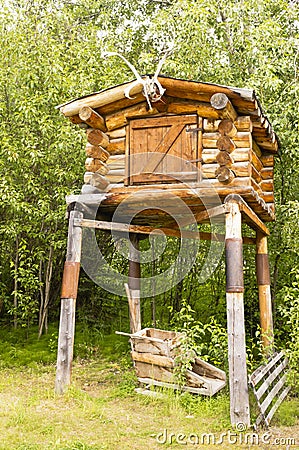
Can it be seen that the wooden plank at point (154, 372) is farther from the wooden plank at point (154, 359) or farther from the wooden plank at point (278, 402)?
the wooden plank at point (278, 402)

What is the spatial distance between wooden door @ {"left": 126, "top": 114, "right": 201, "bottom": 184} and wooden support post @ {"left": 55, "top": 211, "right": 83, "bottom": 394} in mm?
1398

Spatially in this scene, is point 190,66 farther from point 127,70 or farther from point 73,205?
point 73,205

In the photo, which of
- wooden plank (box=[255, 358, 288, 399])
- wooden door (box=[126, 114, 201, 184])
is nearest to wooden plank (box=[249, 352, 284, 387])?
wooden plank (box=[255, 358, 288, 399])

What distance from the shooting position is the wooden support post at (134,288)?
10.7 m

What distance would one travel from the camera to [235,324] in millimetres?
7719

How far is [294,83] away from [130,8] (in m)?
6.20

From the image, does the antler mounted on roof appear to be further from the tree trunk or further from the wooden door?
the tree trunk

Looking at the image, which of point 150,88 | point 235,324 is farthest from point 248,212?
point 150,88

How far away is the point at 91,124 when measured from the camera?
9.04 m

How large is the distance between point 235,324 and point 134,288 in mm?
3445

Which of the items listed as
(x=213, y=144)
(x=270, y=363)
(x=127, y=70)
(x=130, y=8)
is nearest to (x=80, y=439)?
(x=270, y=363)

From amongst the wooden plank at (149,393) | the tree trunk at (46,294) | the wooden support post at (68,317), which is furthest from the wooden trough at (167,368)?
the tree trunk at (46,294)

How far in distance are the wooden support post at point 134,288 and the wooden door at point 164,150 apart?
100 inches

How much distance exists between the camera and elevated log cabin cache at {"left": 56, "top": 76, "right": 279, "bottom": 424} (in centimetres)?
798
